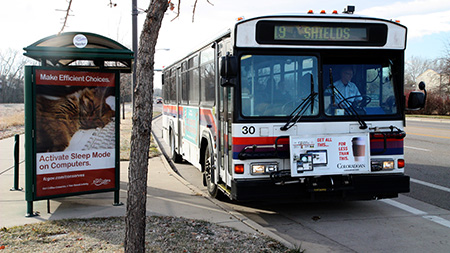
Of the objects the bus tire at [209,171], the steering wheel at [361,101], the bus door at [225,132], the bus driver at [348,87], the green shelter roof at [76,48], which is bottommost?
the bus tire at [209,171]

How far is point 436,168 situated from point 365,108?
5.79 meters

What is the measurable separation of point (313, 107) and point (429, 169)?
6207 millimetres

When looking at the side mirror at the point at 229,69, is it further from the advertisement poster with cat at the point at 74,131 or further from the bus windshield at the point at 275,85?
the advertisement poster with cat at the point at 74,131

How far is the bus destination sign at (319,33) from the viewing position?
21.5 ft

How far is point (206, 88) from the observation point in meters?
8.42

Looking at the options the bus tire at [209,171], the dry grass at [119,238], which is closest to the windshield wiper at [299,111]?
the dry grass at [119,238]

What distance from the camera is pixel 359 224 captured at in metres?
6.74

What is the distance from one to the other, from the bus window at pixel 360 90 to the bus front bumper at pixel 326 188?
1.01m

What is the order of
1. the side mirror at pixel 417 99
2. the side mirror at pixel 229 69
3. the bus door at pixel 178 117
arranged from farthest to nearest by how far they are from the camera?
the bus door at pixel 178 117
the side mirror at pixel 417 99
the side mirror at pixel 229 69

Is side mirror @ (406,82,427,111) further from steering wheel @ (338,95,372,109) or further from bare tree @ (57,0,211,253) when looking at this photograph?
bare tree @ (57,0,211,253)

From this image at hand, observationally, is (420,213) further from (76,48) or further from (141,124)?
(76,48)

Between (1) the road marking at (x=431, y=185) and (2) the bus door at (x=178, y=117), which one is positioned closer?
(1) the road marking at (x=431, y=185)

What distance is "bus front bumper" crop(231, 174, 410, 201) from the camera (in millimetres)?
6375

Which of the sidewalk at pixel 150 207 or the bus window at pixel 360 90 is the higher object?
the bus window at pixel 360 90
